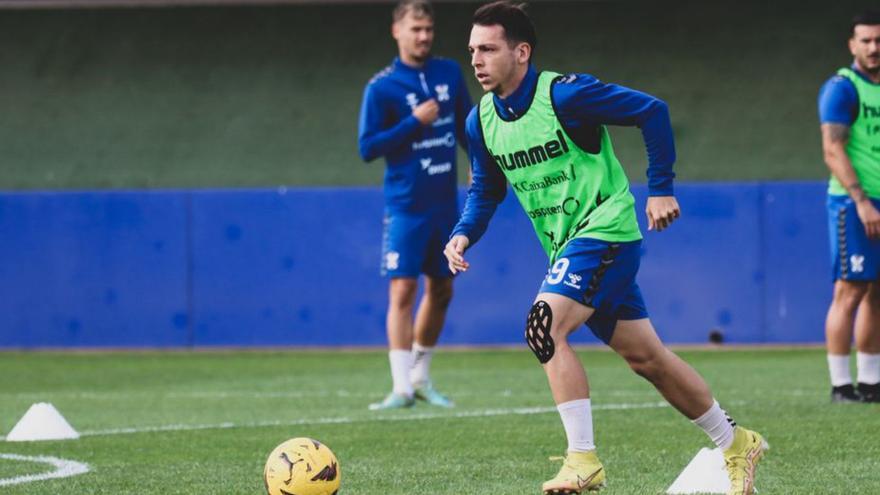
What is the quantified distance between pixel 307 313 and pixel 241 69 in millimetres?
3353

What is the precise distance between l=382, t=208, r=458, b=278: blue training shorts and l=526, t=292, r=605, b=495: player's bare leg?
4.48 meters

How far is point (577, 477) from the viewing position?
609cm

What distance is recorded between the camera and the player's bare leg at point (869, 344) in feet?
33.4

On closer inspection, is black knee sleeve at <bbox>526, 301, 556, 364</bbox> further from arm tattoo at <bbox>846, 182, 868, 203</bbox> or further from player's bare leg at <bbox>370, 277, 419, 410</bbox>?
player's bare leg at <bbox>370, 277, 419, 410</bbox>

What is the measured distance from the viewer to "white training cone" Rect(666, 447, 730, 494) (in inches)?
256

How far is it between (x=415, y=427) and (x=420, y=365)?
1917 millimetres

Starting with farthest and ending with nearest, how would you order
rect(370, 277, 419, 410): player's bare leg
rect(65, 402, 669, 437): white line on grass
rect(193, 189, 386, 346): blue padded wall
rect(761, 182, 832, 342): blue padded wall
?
rect(193, 189, 386, 346): blue padded wall, rect(761, 182, 832, 342): blue padded wall, rect(370, 277, 419, 410): player's bare leg, rect(65, 402, 669, 437): white line on grass

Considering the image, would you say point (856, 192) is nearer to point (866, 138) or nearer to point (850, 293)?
point (866, 138)

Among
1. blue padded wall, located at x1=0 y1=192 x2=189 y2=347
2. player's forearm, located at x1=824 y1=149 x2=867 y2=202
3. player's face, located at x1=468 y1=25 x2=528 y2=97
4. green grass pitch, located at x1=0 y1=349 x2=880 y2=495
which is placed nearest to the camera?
player's face, located at x1=468 y1=25 x2=528 y2=97

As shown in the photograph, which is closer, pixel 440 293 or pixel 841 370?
pixel 841 370

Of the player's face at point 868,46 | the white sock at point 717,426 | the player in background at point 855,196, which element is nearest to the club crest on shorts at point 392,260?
the player in background at point 855,196

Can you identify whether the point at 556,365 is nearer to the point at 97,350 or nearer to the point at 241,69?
the point at 97,350

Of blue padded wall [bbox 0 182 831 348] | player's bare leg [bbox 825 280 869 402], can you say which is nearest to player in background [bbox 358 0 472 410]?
player's bare leg [bbox 825 280 869 402]

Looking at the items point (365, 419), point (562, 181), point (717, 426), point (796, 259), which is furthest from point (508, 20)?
point (796, 259)
